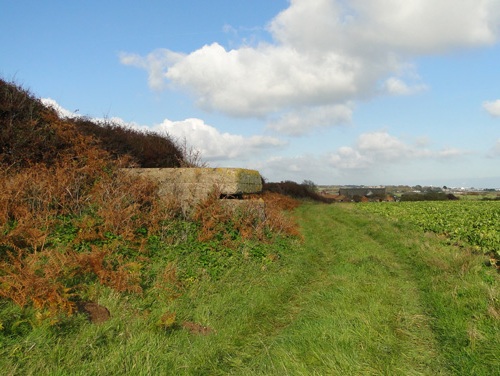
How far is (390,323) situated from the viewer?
5934 mm

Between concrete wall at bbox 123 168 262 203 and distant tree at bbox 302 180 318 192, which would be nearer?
concrete wall at bbox 123 168 262 203

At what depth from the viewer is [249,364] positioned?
15.6 feet

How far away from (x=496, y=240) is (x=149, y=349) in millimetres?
12688

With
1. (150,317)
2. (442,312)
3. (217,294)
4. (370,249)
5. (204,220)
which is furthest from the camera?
(370,249)

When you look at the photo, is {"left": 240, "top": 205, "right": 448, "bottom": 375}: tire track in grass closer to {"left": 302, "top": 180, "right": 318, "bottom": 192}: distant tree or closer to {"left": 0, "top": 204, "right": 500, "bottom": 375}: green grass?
{"left": 0, "top": 204, "right": 500, "bottom": 375}: green grass

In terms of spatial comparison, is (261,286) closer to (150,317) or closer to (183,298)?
(183,298)

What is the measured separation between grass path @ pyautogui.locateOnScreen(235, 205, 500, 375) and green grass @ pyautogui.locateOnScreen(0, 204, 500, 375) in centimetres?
2

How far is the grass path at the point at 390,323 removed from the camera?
4645mm

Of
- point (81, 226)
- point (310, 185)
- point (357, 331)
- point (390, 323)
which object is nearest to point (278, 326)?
point (357, 331)

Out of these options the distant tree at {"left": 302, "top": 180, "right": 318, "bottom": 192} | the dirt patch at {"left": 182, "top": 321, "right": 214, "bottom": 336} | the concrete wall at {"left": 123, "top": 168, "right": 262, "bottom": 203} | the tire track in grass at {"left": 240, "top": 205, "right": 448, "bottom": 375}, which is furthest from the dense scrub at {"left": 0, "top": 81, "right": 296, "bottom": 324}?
the distant tree at {"left": 302, "top": 180, "right": 318, "bottom": 192}

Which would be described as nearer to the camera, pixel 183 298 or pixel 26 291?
pixel 26 291

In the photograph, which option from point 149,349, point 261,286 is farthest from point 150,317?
point 261,286

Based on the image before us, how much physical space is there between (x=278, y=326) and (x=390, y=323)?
1.83 m

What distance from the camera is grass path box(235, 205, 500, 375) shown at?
464 cm
